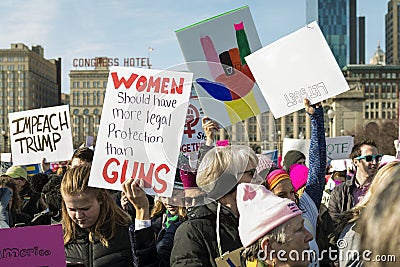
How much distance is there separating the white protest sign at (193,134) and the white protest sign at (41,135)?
4.46 meters

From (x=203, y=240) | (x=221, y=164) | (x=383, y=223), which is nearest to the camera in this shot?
(x=383, y=223)

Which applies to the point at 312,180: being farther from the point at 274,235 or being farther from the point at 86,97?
the point at 86,97

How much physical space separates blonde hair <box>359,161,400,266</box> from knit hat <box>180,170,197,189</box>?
1917 millimetres

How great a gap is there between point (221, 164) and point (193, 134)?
0.62 meters

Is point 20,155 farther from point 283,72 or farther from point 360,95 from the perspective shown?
point 360,95

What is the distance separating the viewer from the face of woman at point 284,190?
12.7ft

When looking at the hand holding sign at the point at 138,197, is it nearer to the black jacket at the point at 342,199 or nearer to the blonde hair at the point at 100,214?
the blonde hair at the point at 100,214

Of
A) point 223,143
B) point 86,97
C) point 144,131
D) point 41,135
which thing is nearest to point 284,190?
point 223,143

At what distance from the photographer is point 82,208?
3609 mm

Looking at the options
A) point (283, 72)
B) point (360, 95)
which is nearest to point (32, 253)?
point (283, 72)

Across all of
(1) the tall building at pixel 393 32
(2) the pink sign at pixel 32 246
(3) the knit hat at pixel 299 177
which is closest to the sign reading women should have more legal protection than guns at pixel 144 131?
(2) the pink sign at pixel 32 246

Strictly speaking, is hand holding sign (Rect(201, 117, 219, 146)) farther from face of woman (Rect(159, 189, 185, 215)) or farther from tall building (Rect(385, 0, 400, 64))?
tall building (Rect(385, 0, 400, 64))

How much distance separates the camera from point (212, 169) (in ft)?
10.8

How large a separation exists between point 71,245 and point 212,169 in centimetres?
99
